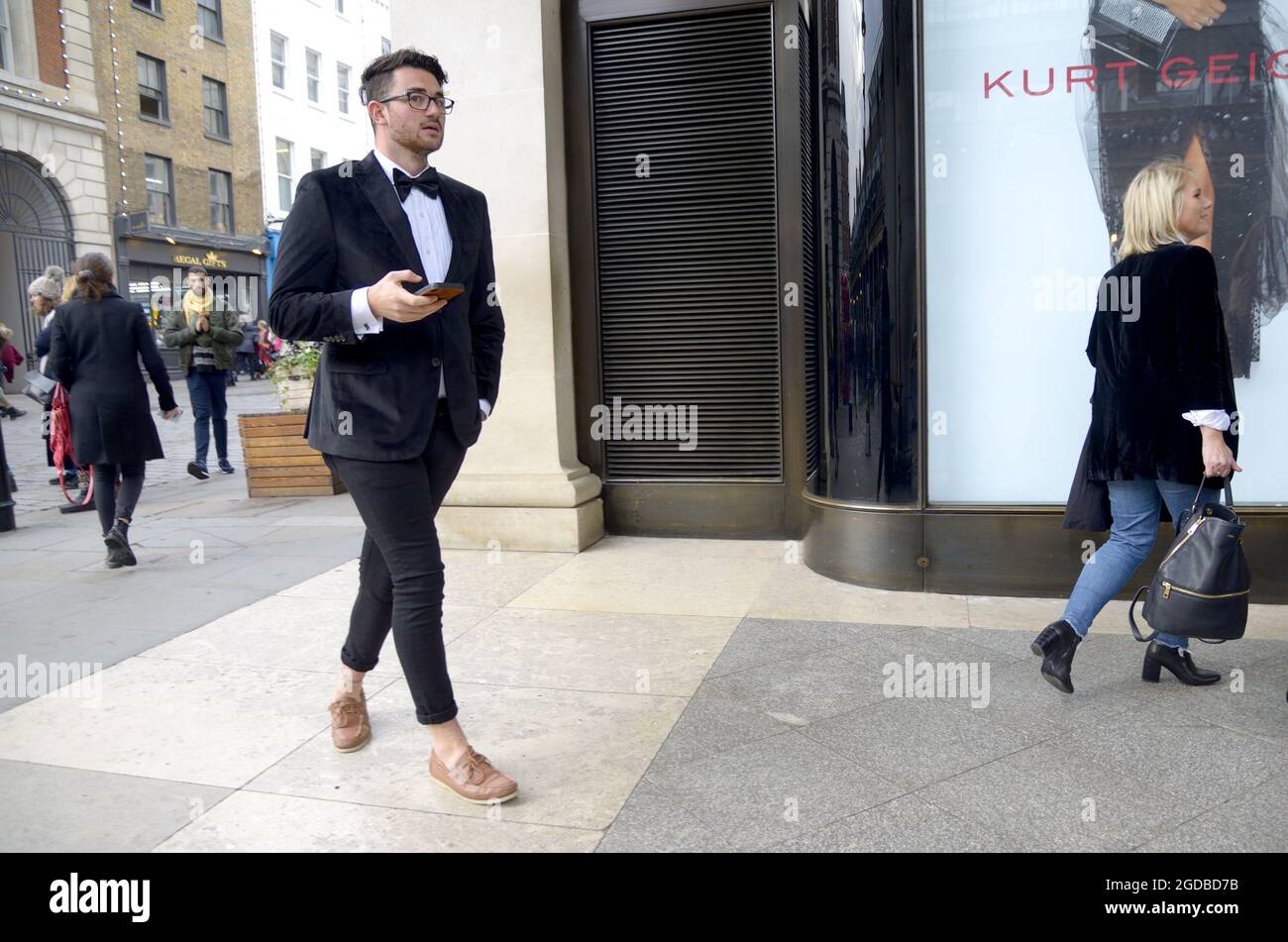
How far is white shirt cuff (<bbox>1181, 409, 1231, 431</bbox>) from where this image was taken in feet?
11.7

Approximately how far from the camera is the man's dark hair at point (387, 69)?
10.1ft

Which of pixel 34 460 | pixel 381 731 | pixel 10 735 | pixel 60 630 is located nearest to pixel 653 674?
pixel 381 731

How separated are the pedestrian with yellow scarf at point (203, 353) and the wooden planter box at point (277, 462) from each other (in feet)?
4.80

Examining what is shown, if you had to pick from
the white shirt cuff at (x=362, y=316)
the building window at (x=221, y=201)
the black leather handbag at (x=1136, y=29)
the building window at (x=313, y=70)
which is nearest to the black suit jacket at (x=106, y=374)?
the white shirt cuff at (x=362, y=316)

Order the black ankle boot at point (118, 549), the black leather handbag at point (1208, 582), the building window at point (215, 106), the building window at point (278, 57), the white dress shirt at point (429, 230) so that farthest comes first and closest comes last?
the building window at point (278, 57) < the building window at point (215, 106) < the black ankle boot at point (118, 549) < the black leather handbag at point (1208, 582) < the white dress shirt at point (429, 230)

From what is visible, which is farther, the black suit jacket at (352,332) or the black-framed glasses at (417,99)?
the black-framed glasses at (417,99)

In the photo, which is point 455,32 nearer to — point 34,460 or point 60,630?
point 60,630

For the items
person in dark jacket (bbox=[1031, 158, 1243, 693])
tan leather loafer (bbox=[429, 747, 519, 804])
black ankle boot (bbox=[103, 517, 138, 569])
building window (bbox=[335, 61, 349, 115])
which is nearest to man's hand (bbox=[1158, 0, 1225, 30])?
person in dark jacket (bbox=[1031, 158, 1243, 693])

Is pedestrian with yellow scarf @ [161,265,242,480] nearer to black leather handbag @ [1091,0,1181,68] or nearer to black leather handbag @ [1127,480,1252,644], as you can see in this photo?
black leather handbag @ [1091,0,1181,68]

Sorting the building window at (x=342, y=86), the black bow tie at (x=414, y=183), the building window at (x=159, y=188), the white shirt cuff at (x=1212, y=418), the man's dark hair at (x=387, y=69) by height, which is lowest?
the white shirt cuff at (x=1212, y=418)

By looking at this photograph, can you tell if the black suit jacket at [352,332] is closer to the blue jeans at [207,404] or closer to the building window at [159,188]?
the blue jeans at [207,404]

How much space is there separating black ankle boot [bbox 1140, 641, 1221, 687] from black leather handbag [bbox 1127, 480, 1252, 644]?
1.46ft

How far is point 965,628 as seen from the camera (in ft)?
15.5
